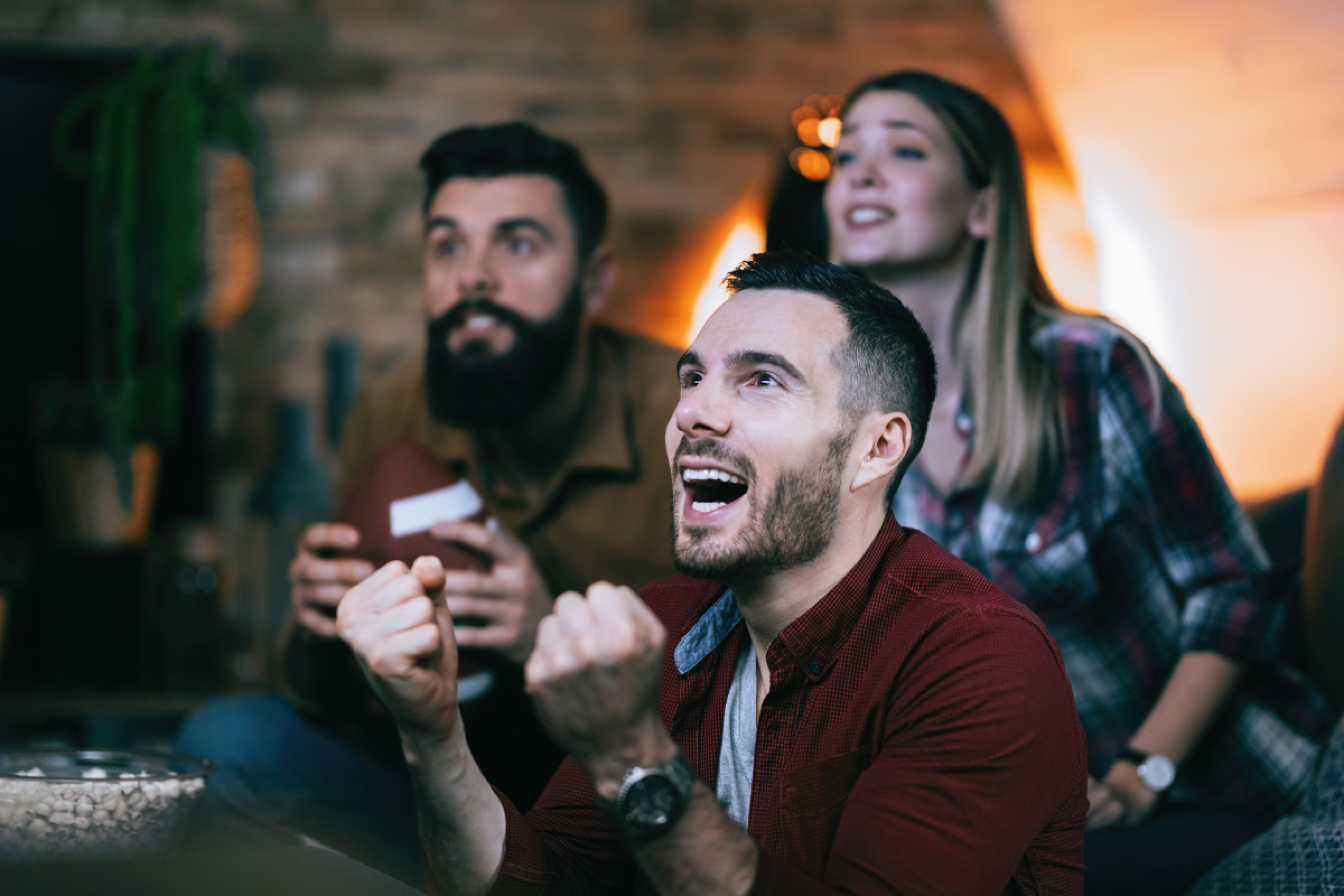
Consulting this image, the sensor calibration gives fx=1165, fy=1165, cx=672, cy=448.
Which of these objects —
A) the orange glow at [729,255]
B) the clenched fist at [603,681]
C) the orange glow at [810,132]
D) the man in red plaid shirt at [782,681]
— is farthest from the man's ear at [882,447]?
the orange glow at [810,132]

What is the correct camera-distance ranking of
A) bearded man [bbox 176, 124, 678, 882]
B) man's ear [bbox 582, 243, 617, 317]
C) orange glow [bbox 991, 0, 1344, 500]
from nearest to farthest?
bearded man [bbox 176, 124, 678, 882]
man's ear [bbox 582, 243, 617, 317]
orange glow [bbox 991, 0, 1344, 500]

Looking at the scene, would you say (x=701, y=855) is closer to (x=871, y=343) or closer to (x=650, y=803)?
(x=650, y=803)

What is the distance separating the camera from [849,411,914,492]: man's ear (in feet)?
3.27

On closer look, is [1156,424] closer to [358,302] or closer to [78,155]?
[358,302]

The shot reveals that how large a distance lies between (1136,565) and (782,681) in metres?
0.76

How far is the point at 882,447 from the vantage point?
39.8 inches

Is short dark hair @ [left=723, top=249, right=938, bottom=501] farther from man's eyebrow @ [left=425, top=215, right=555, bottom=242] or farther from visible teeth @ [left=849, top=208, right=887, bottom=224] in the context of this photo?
man's eyebrow @ [left=425, top=215, right=555, bottom=242]

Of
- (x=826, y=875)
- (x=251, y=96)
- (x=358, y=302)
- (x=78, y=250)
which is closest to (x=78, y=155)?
(x=78, y=250)

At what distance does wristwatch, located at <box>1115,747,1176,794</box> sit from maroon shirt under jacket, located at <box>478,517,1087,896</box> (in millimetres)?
473

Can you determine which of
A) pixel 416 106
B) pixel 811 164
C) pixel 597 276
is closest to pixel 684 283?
pixel 811 164

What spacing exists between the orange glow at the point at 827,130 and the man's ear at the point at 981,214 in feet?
1.49

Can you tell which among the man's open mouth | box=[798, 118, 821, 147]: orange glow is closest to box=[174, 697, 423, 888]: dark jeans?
the man's open mouth

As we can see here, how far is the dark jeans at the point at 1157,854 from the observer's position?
4.27ft

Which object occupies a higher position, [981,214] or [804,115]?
[804,115]
